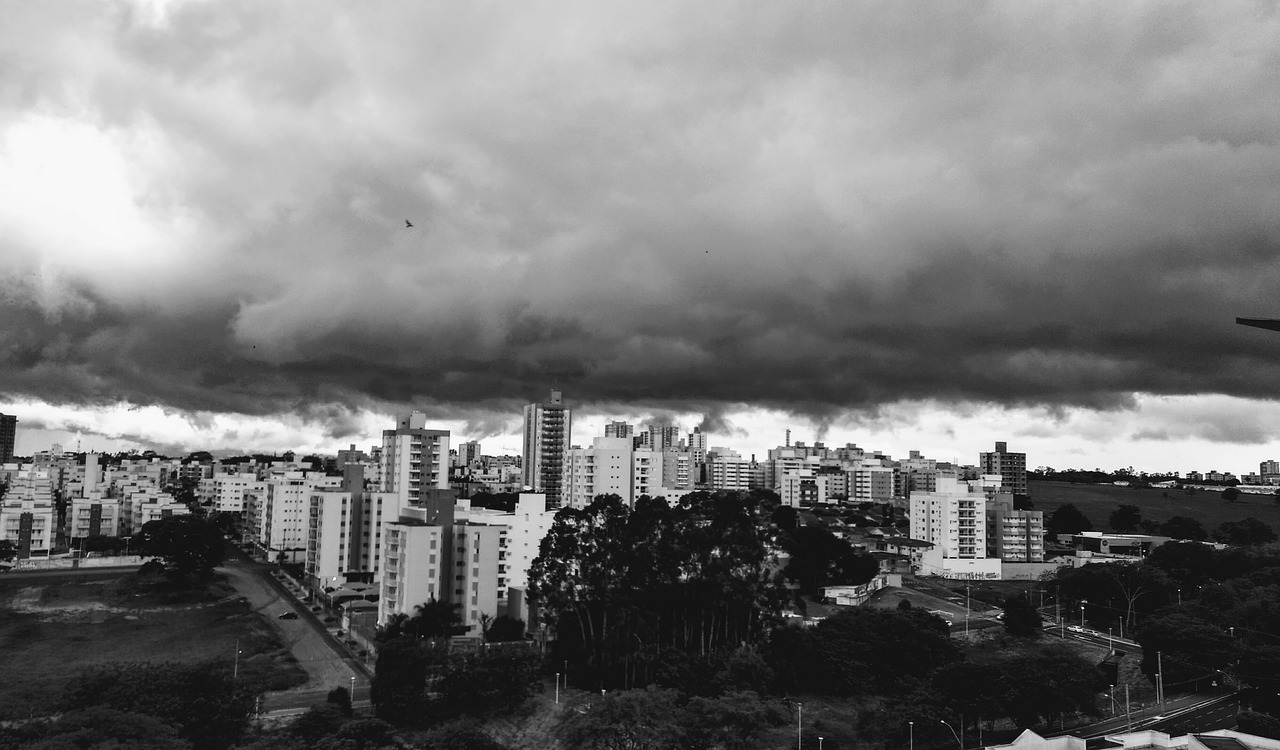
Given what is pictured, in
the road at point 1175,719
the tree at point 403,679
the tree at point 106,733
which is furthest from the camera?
the tree at point 403,679

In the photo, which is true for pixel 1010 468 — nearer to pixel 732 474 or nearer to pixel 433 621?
pixel 732 474

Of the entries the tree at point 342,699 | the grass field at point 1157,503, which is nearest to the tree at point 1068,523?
the grass field at point 1157,503

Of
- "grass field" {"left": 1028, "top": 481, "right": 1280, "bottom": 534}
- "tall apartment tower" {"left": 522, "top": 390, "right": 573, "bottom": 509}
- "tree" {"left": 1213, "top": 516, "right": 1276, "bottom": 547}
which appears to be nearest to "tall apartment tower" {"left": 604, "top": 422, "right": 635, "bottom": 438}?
"tall apartment tower" {"left": 522, "top": 390, "right": 573, "bottom": 509}

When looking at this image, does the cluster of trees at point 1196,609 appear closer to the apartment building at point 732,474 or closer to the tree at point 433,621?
the tree at point 433,621

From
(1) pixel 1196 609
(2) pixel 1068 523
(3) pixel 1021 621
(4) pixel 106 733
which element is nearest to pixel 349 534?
(4) pixel 106 733

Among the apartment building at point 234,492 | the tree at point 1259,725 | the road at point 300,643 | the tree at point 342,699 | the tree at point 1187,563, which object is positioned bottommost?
the road at point 300,643
